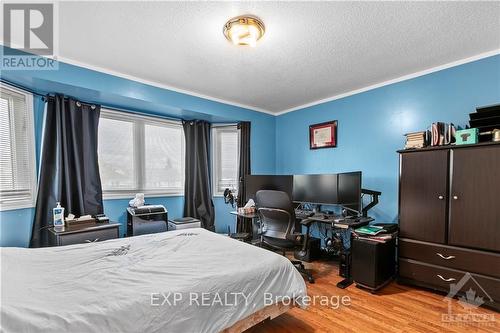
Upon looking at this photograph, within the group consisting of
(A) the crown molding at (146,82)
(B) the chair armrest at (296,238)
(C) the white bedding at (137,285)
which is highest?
(A) the crown molding at (146,82)

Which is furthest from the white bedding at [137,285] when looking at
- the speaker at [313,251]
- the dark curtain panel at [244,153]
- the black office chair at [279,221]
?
the dark curtain panel at [244,153]

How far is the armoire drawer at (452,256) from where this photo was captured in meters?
2.09

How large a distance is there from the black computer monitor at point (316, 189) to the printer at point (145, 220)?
6.45 feet

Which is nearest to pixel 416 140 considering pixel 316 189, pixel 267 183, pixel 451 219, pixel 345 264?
pixel 451 219

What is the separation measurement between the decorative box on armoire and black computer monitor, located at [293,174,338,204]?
774mm

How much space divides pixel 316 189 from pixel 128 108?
117 inches

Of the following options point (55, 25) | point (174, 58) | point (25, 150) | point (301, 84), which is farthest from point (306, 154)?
point (25, 150)

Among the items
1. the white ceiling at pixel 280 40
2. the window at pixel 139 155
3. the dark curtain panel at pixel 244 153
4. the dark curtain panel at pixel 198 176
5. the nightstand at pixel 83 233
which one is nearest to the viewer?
the white ceiling at pixel 280 40

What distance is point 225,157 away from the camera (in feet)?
14.1

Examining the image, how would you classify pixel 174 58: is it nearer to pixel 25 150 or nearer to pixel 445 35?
pixel 25 150

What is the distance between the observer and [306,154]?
4.13m

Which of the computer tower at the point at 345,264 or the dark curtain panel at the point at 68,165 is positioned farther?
the computer tower at the point at 345,264

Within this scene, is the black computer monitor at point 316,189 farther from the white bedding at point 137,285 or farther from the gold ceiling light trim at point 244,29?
the gold ceiling light trim at point 244,29

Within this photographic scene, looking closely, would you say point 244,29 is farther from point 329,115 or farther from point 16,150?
point 16,150
